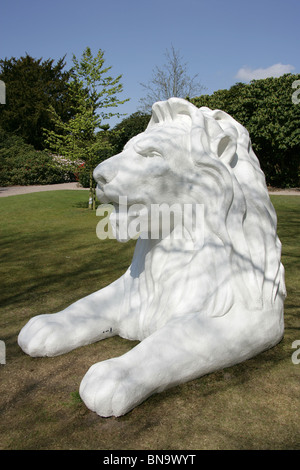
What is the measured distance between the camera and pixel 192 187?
95.3 inches

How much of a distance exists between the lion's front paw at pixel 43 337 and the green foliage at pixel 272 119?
1519 centimetres

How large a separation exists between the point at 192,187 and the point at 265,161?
16.5 m

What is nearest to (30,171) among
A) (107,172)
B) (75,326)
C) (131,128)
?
(131,128)

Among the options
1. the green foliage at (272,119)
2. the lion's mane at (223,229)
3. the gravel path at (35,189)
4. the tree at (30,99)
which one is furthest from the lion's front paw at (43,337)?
the tree at (30,99)

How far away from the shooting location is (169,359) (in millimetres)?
2146

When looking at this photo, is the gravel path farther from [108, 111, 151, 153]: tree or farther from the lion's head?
the lion's head

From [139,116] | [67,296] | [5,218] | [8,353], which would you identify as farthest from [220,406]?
[139,116]

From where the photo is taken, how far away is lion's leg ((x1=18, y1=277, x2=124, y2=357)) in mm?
2680

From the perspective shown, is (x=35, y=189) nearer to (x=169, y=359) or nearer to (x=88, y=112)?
(x=88, y=112)

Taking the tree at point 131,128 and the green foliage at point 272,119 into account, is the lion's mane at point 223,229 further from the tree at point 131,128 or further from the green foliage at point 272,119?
the tree at point 131,128

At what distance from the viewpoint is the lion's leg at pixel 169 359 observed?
1.99 m

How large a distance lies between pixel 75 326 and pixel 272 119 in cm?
1544

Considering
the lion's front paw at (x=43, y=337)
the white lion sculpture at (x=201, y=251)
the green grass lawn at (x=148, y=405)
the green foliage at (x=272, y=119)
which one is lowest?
the green grass lawn at (x=148, y=405)
